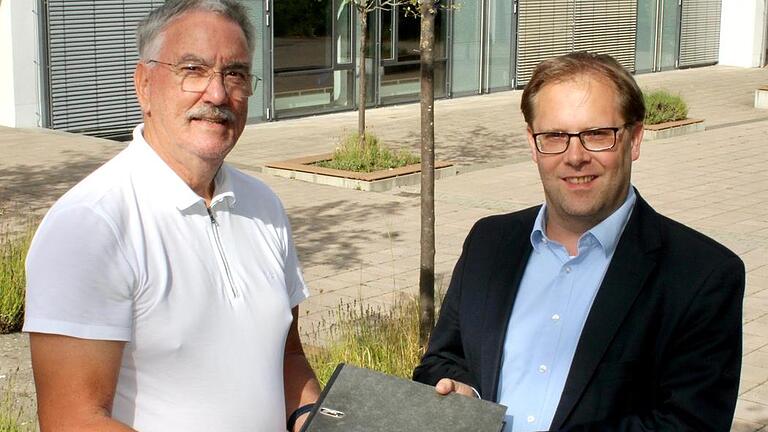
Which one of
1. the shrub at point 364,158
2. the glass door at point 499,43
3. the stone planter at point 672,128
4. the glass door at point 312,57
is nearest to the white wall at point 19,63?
the glass door at point 312,57

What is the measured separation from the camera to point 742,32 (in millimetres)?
30875

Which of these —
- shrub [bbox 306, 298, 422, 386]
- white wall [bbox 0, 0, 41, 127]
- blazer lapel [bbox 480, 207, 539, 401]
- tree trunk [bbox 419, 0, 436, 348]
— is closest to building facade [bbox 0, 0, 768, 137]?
white wall [bbox 0, 0, 41, 127]

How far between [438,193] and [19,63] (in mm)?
6747

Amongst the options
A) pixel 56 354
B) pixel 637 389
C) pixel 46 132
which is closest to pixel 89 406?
pixel 56 354

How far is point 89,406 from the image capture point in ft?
8.00

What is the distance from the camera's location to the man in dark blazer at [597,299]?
8.48 ft

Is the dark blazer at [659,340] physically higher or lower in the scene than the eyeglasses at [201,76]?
lower

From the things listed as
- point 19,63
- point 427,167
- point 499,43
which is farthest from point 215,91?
point 499,43

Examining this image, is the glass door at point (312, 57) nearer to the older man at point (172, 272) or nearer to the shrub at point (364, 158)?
the shrub at point (364, 158)

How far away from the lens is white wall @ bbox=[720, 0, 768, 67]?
30656 mm

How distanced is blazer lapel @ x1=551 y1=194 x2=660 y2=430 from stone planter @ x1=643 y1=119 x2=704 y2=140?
14.9 m

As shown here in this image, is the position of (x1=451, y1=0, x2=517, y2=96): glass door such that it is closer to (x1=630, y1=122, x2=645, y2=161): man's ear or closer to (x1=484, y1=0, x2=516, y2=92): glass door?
(x1=484, y1=0, x2=516, y2=92): glass door

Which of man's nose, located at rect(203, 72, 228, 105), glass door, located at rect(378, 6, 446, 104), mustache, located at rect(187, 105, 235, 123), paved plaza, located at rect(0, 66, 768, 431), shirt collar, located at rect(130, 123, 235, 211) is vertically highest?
man's nose, located at rect(203, 72, 228, 105)

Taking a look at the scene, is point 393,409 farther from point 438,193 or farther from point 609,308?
point 438,193
